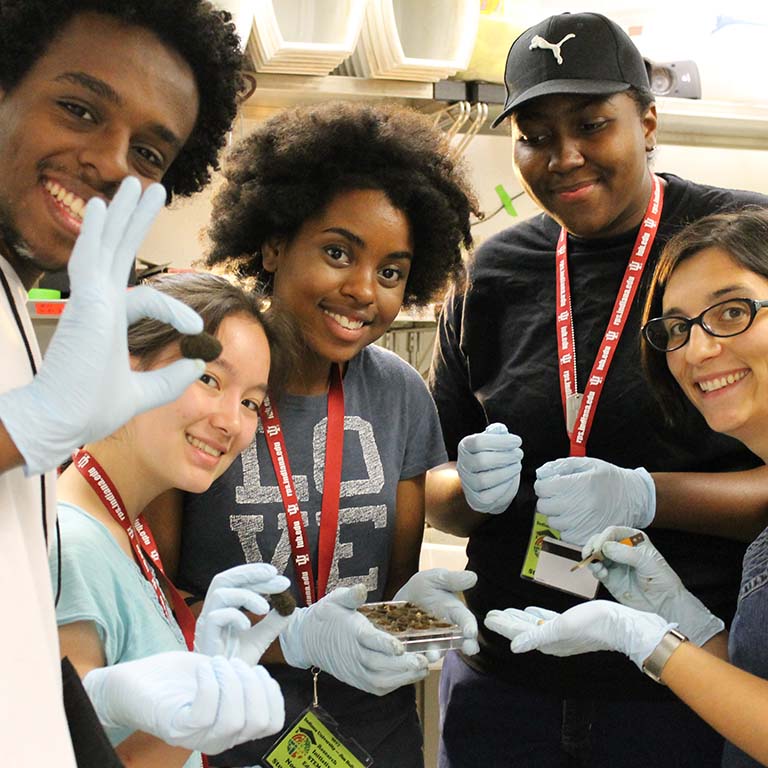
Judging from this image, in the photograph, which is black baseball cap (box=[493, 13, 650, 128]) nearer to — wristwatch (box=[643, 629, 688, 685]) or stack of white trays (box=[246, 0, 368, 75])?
stack of white trays (box=[246, 0, 368, 75])

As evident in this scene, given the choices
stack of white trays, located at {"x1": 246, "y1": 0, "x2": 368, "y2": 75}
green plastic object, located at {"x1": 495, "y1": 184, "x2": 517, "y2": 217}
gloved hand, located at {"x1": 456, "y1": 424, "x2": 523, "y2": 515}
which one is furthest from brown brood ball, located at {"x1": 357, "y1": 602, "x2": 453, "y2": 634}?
green plastic object, located at {"x1": 495, "y1": 184, "x2": 517, "y2": 217}

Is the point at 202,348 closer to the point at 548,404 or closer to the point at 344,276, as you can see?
the point at 344,276

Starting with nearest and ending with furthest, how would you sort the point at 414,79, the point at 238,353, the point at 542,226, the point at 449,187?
the point at 238,353
the point at 449,187
the point at 542,226
the point at 414,79

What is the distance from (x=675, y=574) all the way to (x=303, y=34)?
1959 millimetres

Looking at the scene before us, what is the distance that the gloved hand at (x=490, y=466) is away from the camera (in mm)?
1679

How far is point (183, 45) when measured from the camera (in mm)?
1083

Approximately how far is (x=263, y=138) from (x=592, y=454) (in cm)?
92

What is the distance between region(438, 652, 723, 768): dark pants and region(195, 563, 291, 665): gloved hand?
2.25 feet

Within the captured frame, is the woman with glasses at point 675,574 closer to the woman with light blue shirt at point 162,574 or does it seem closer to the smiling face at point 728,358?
the smiling face at point 728,358

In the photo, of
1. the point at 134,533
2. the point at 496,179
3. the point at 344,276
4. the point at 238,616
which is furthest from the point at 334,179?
the point at 496,179

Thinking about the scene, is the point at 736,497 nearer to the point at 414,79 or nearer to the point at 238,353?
the point at 238,353

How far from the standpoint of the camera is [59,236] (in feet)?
3.06

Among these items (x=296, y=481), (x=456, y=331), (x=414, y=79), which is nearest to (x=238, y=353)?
(x=296, y=481)

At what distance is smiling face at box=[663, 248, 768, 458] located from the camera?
4.65ft
